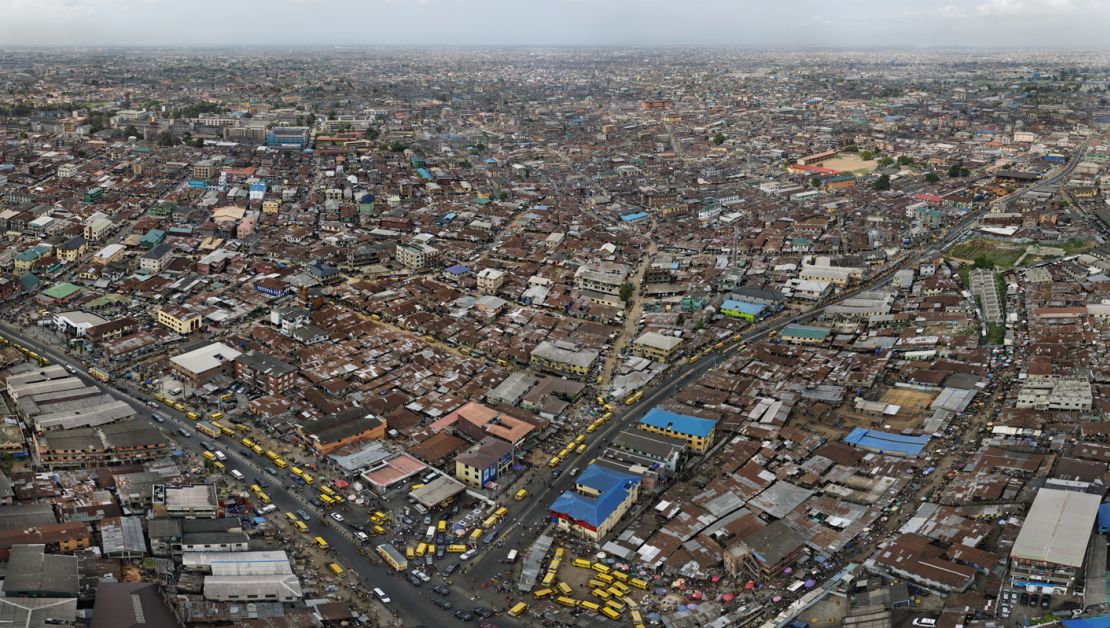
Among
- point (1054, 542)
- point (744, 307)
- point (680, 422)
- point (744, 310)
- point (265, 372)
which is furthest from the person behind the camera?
point (744, 307)

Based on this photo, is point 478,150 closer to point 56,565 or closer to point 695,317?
point 695,317

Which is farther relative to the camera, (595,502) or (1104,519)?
(595,502)

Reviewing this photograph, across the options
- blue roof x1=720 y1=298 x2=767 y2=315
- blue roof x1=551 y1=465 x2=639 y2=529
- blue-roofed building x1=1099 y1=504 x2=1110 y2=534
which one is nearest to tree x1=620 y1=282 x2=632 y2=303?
blue roof x1=720 y1=298 x2=767 y2=315

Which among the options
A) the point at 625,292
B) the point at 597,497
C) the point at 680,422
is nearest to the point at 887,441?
the point at 680,422

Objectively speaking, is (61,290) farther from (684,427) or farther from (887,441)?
(887,441)

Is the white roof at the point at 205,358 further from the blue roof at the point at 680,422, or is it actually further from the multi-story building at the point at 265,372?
the blue roof at the point at 680,422

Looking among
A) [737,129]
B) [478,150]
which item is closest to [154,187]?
[478,150]
